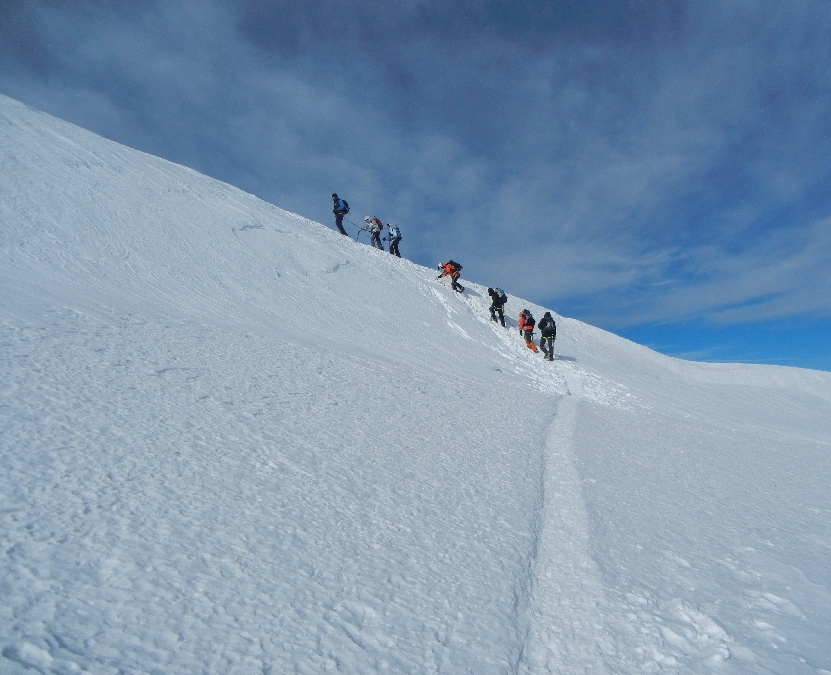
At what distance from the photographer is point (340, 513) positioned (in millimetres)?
3096

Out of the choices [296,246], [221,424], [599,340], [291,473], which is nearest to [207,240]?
[296,246]

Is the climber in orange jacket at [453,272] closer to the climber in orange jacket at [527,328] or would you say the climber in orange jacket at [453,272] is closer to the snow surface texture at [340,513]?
the climber in orange jacket at [527,328]

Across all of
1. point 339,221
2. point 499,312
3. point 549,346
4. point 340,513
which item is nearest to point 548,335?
point 549,346

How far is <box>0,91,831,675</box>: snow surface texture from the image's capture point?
207cm

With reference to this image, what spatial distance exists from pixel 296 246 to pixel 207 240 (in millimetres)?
3321

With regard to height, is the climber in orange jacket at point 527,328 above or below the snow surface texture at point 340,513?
above

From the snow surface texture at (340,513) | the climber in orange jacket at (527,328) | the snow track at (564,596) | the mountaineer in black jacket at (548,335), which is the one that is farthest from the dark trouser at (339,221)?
the snow track at (564,596)

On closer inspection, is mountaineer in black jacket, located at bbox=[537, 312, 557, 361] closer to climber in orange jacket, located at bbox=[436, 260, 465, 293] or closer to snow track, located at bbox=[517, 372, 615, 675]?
climber in orange jacket, located at bbox=[436, 260, 465, 293]

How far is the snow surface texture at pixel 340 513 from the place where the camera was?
81.4 inches

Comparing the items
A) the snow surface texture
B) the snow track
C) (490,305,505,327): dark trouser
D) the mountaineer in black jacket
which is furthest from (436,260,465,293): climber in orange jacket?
the snow track

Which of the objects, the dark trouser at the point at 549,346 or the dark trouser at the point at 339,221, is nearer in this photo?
the dark trouser at the point at 549,346

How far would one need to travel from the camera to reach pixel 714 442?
7.14 metres

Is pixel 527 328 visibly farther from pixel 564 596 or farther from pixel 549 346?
pixel 564 596


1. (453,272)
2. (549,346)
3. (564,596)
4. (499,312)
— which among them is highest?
(453,272)
